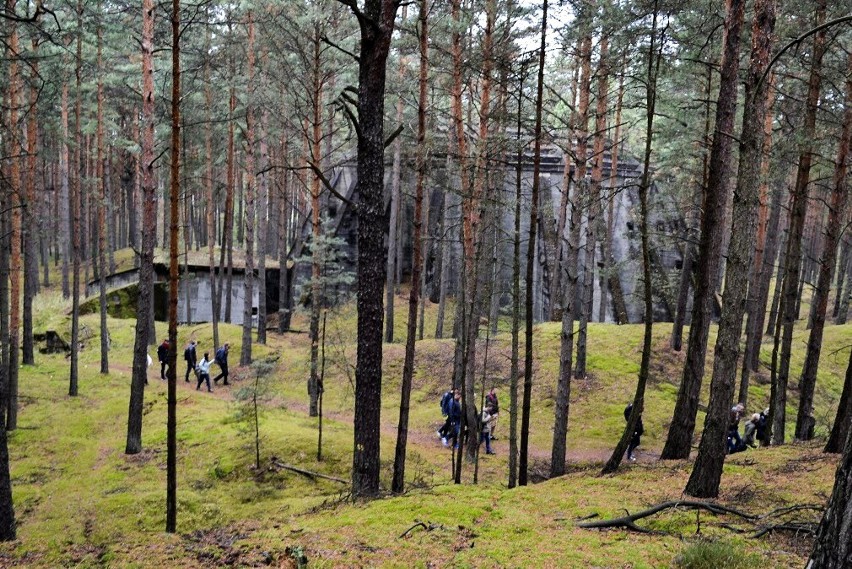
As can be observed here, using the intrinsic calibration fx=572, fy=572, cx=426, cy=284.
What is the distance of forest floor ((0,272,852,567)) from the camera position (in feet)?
21.6

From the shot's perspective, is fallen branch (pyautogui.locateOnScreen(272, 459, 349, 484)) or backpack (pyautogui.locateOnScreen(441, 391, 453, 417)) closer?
fallen branch (pyautogui.locateOnScreen(272, 459, 349, 484))

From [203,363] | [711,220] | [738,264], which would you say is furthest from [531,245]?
[203,363]

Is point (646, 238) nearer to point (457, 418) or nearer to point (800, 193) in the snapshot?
point (800, 193)

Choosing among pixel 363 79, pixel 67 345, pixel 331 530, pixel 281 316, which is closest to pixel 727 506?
pixel 331 530

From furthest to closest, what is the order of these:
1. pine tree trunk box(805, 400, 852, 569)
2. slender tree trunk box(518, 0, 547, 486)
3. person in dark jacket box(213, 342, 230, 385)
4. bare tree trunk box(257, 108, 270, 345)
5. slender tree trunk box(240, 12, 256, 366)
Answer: bare tree trunk box(257, 108, 270, 345), slender tree trunk box(240, 12, 256, 366), person in dark jacket box(213, 342, 230, 385), slender tree trunk box(518, 0, 547, 486), pine tree trunk box(805, 400, 852, 569)

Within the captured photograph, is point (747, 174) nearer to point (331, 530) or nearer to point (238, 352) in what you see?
point (331, 530)

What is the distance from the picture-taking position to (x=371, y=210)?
26.3 ft

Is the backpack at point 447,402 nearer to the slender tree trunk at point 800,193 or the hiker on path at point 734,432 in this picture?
the hiker on path at point 734,432

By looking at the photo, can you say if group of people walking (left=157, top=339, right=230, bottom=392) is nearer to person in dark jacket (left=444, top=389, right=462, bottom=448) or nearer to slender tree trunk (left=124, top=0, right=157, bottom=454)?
slender tree trunk (left=124, top=0, right=157, bottom=454)

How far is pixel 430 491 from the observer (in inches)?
385

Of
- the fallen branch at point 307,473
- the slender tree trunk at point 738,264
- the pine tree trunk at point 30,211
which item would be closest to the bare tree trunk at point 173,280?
the fallen branch at point 307,473

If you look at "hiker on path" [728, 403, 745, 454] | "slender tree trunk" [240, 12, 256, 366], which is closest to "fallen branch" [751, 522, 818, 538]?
"hiker on path" [728, 403, 745, 454]

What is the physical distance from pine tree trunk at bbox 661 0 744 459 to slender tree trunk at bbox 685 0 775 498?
471 millimetres

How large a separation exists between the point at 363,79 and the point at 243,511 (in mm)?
8587
